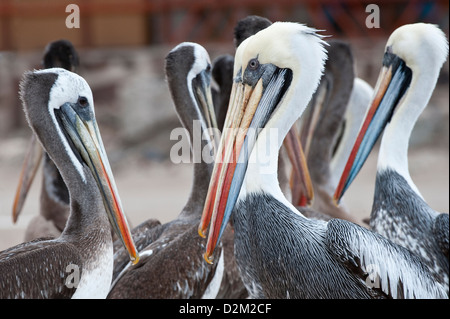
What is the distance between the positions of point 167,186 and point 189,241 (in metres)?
4.81

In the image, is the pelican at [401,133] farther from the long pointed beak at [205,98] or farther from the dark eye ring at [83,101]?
the dark eye ring at [83,101]

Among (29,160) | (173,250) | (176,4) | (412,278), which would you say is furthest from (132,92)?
(412,278)

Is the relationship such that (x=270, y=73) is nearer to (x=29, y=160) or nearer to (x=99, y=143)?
(x=99, y=143)

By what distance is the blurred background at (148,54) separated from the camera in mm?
7891

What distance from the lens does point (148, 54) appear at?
8.38 metres

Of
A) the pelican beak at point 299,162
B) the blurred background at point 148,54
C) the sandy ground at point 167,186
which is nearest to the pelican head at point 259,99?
the pelican beak at point 299,162

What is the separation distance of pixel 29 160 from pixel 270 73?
5.28 ft

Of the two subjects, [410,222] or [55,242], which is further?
[410,222]

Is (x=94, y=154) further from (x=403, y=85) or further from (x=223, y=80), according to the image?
(x=403, y=85)

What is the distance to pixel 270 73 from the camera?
2320 millimetres

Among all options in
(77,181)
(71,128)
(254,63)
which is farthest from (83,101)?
(254,63)

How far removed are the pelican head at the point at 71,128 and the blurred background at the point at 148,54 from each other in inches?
187

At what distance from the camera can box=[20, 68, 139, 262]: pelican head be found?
94.0 inches

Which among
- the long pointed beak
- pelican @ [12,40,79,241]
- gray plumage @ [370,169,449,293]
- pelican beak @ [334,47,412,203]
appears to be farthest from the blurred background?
gray plumage @ [370,169,449,293]
